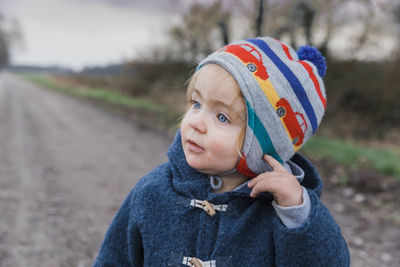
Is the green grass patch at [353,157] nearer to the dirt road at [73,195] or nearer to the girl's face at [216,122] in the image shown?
the dirt road at [73,195]

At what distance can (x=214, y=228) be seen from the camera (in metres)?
1.31

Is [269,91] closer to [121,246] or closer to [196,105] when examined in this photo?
[196,105]

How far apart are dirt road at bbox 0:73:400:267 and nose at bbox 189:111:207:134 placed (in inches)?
111

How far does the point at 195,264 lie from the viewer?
50.0 inches

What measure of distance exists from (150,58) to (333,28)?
9.07m

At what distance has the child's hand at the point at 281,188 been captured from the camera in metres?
1.17

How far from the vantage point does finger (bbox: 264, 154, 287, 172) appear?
123 centimetres

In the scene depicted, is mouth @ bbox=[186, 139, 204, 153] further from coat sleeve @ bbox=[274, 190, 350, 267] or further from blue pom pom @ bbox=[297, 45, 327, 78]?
blue pom pom @ bbox=[297, 45, 327, 78]

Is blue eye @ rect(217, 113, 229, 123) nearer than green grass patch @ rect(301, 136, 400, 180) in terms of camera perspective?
Yes

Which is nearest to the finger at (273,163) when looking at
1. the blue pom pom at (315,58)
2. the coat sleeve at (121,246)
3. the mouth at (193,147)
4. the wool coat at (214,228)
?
the wool coat at (214,228)

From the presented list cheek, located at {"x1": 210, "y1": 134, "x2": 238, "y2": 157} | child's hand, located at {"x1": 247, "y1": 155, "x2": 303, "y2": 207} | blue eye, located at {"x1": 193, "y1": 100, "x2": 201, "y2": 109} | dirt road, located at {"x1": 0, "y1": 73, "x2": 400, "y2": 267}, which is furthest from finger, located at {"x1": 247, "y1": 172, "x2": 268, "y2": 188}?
dirt road, located at {"x1": 0, "y1": 73, "x2": 400, "y2": 267}

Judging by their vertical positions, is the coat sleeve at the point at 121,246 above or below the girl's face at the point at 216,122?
below

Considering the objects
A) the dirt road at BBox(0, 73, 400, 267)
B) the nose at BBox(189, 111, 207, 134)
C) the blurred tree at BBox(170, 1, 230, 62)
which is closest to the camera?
the nose at BBox(189, 111, 207, 134)

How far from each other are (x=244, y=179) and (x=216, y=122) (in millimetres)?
307
